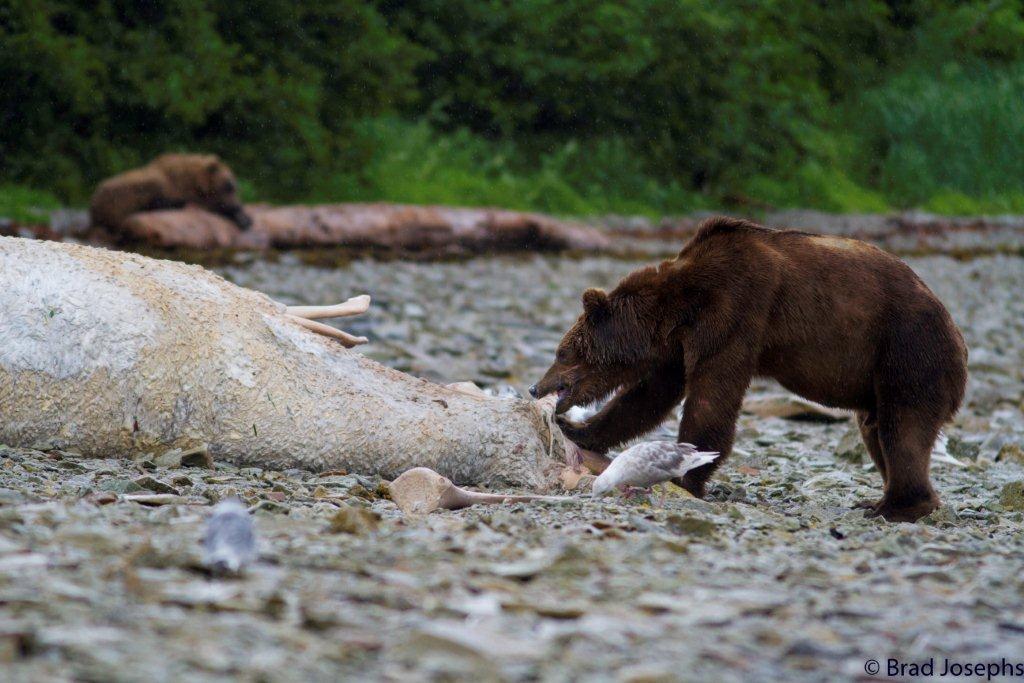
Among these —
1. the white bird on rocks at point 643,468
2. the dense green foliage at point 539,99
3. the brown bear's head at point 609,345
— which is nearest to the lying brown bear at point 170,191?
the dense green foliage at point 539,99

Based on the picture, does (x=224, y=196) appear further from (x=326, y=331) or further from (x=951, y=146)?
(x=951, y=146)

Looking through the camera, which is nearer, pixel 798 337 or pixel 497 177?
pixel 798 337

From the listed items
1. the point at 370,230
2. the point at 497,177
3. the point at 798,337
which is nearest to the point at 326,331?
the point at 798,337

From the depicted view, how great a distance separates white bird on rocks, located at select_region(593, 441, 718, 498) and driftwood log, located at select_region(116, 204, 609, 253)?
38.1ft

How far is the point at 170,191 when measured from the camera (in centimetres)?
1702

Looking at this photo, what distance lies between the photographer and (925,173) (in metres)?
28.0

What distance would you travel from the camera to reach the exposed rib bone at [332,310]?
593 centimetres

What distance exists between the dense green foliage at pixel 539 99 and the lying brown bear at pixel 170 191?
2044mm

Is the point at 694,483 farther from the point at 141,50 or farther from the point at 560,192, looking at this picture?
the point at 560,192

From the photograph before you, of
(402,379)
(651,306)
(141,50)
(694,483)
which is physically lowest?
(694,483)

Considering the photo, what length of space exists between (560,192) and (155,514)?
817 inches

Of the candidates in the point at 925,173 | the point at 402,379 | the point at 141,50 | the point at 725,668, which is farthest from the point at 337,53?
the point at 725,668

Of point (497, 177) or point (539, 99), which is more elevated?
point (539, 99)

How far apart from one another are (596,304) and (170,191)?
12.3m
